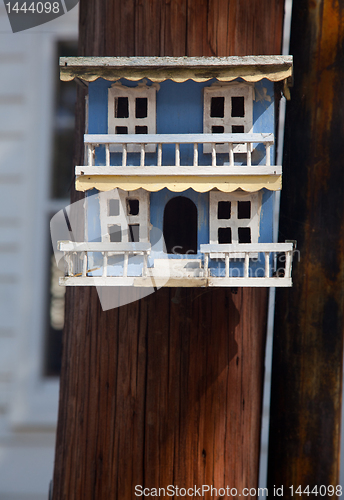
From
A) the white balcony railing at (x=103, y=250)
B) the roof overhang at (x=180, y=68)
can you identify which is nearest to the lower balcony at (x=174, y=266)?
the white balcony railing at (x=103, y=250)

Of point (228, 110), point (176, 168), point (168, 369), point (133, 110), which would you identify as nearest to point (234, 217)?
point (176, 168)

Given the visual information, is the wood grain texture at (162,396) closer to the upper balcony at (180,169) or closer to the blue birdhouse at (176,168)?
the blue birdhouse at (176,168)

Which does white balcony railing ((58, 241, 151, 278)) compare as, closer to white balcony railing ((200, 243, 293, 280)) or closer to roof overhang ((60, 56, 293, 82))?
white balcony railing ((200, 243, 293, 280))

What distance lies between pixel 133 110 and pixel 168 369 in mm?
955

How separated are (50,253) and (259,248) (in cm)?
216

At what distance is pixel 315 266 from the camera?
1413mm

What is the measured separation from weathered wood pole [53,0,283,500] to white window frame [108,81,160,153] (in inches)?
12.7

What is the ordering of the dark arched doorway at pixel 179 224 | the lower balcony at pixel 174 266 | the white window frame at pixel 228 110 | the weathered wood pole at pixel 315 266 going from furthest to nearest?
the dark arched doorway at pixel 179 224, the weathered wood pole at pixel 315 266, the white window frame at pixel 228 110, the lower balcony at pixel 174 266

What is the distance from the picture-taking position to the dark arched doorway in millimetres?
1569

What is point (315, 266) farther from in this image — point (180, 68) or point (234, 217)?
point (180, 68)

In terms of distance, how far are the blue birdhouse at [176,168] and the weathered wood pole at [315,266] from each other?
9.9 inches

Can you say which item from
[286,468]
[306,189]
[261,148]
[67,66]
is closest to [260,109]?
[261,148]

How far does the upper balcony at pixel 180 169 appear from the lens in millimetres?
1154

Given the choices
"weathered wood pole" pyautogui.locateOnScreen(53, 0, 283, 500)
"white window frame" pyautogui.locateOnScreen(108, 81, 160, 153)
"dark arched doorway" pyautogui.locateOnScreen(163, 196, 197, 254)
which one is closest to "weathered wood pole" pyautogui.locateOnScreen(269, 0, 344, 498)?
"weathered wood pole" pyautogui.locateOnScreen(53, 0, 283, 500)
